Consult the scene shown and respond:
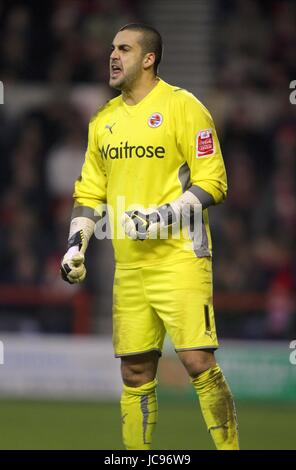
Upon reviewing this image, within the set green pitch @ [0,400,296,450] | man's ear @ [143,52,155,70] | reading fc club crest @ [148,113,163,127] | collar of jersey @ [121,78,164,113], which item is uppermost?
man's ear @ [143,52,155,70]

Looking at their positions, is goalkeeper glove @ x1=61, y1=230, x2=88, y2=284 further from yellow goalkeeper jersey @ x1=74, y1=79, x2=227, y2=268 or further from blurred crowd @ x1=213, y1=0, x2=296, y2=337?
blurred crowd @ x1=213, y1=0, x2=296, y2=337

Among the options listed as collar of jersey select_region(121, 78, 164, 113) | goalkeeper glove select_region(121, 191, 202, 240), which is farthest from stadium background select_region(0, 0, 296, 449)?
collar of jersey select_region(121, 78, 164, 113)

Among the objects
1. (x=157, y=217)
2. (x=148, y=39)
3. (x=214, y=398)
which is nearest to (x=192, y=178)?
(x=157, y=217)

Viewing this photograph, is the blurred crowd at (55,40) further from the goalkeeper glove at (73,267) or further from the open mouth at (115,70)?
the goalkeeper glove at (73,267)

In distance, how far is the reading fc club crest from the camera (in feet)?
21.6

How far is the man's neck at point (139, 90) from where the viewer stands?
264 inches

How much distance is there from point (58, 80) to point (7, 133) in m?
0.88

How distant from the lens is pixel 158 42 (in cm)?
667

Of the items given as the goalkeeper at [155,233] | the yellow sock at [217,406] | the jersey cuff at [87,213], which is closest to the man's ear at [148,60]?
Result: the goalkeeper at [155,233]

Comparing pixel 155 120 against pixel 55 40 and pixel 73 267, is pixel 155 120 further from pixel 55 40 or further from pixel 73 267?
pixel 55 40

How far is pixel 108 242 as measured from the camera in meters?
13.4

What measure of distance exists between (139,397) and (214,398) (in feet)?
1.58

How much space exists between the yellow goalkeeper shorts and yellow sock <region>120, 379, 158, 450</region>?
8.8 inches
